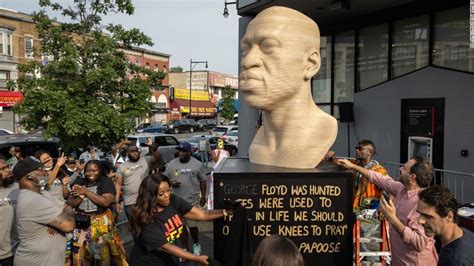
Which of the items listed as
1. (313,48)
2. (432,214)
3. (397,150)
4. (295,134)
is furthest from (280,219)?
(397,150)

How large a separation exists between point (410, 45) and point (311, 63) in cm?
771

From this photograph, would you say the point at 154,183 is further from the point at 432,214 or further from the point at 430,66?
the point at 430,66

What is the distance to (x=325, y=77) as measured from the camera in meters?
13.6

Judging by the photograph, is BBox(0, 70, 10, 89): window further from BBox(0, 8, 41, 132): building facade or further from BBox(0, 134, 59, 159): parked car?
BBox(0, 134, 59, 159): parked car

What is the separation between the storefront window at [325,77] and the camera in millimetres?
13445

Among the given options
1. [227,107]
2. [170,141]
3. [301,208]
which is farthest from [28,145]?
[227,107]

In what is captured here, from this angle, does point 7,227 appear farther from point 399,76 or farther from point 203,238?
point 399,76

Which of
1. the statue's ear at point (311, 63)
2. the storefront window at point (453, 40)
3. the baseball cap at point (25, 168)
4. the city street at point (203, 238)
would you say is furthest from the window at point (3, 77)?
the statue's ear at point (311, 63)

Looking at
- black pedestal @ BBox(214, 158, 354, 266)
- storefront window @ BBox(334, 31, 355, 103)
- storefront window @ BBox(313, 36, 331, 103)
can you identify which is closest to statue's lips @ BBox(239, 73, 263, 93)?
black pedestal @ BBox(214, 158, 354, 266)

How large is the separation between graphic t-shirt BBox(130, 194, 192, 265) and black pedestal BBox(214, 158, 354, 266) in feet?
1.57

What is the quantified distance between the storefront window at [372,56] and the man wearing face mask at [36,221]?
394 inches

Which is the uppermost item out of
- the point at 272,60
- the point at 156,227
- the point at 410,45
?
the point at 410,45

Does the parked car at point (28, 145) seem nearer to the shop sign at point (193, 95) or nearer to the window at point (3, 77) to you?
the window at point (3, 77)

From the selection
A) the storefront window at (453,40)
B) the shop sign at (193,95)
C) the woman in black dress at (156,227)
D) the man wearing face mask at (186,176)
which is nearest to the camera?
the woman in black dress at (156,227)
